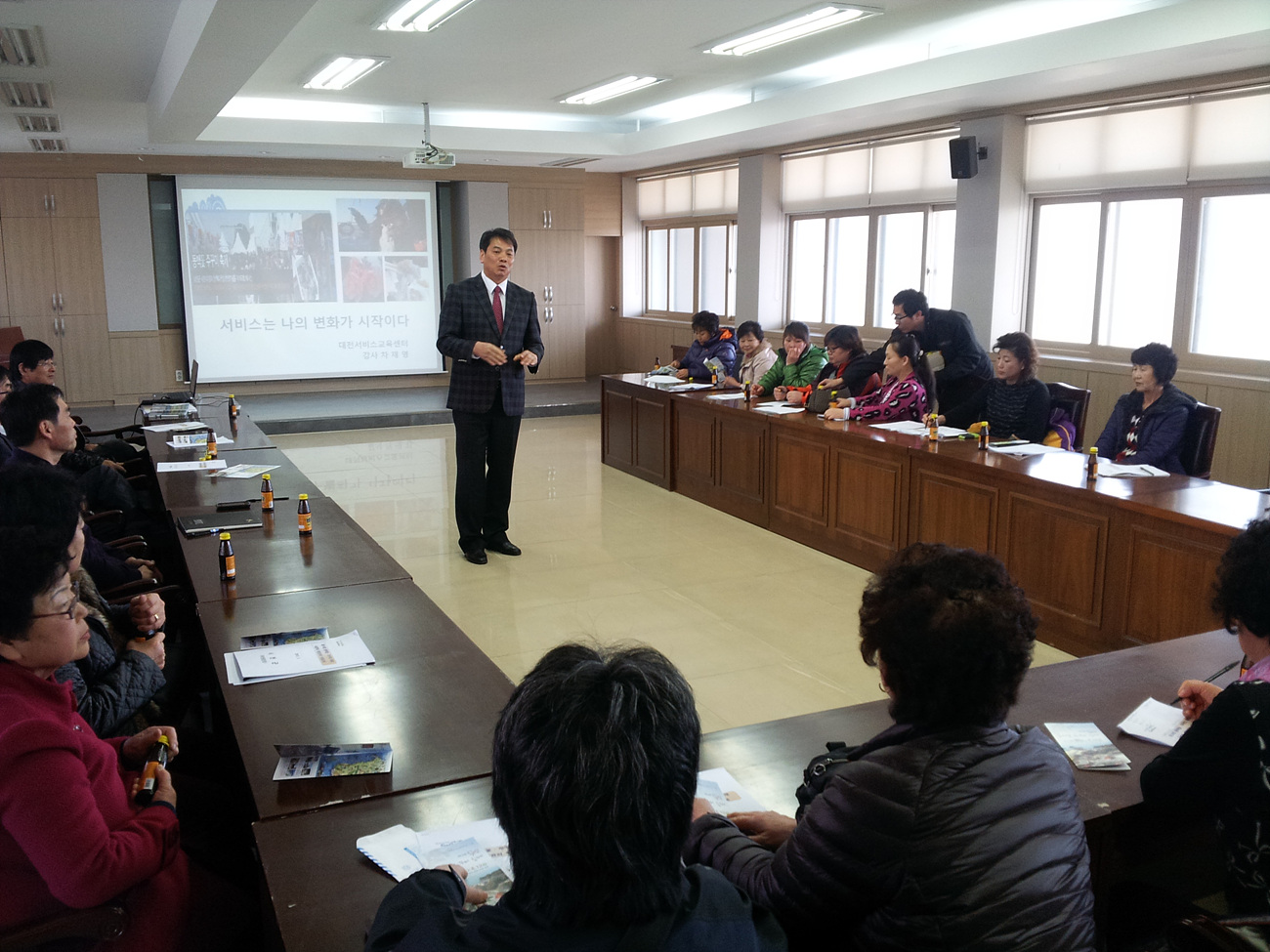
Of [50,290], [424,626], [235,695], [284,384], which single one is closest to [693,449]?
[424,626]

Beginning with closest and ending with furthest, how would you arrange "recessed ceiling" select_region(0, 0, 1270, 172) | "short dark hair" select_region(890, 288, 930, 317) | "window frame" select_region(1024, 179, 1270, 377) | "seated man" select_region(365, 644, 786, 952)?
"seated man" select_region(365, 644, 786, 952) < "recessed ceiling" select_region(0, 0, 1270, 172) < "window frame" select_region(1024, 179, 1270, 377) < "short dark hair" select_region(890, 288, 930, 317)

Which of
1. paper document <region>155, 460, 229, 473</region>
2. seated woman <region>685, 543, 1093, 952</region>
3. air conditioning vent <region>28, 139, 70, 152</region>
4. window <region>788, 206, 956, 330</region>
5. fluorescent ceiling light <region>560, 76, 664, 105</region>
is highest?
fluorescent ceiling light <region>560, 76, 664, 105</region>

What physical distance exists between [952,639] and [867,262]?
329 inches

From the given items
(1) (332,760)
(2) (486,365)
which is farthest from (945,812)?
(2) (486,365)

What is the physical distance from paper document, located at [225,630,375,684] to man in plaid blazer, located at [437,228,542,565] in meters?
2.79

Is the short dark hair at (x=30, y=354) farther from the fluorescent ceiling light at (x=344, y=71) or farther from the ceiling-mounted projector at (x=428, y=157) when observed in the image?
the ceiling-mounted projector at (x=428, y=157)

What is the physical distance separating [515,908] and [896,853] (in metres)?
0.51

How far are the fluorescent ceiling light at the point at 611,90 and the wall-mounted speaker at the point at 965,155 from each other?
8.17 ft

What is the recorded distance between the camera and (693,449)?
278 inches

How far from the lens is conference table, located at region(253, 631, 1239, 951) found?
1494 millimetres

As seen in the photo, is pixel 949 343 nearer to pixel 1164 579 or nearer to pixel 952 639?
pixel 1164 579

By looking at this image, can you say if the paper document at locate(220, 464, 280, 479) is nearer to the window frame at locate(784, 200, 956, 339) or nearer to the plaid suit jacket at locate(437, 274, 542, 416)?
the plaid suit jacket at locate(437, 274, 542, 416)

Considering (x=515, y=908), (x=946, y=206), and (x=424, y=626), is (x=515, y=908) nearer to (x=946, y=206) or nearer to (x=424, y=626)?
(x=424, y=626)

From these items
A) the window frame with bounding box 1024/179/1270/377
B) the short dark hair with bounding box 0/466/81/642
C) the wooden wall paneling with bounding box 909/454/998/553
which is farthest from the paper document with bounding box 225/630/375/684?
the window frame with bounding box 1024/179/1270/377
